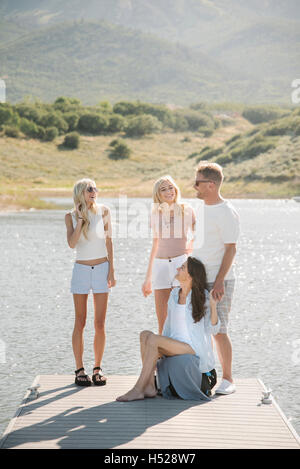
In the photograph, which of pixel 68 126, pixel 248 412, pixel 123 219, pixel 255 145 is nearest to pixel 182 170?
pixel 255 145

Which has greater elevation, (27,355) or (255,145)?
(255,145)

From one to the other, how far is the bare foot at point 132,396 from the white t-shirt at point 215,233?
0.98 metres

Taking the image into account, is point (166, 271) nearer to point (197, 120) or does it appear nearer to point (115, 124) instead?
point (115, 124)

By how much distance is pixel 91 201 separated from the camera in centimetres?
562

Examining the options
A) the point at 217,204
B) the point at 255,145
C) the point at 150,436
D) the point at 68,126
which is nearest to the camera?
the point at 150,436

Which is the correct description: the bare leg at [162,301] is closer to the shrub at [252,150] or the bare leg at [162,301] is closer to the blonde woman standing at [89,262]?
the blonde woman standing at [89,262]

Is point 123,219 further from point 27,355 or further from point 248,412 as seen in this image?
point 248,412

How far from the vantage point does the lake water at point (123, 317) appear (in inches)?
273

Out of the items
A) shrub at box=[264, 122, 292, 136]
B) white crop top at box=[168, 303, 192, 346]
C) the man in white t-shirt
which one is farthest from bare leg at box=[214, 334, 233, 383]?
shrub at box=[264, 122, 292, 136]

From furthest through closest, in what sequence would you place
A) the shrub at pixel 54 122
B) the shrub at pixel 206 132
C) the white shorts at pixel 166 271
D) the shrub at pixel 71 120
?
the shrub at pixel 206 132 < the shrub at pixel 71 120 < the shrub at pixel 54 122 < the white shorts at pixel 166 271

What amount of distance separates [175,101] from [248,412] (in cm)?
15466

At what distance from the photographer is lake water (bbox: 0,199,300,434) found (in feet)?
22.7

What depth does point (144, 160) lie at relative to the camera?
7100cm

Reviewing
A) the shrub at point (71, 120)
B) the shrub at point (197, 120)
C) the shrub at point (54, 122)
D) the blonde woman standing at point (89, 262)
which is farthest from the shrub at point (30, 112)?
the blonde woman standing at point (89, 262)
